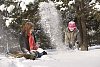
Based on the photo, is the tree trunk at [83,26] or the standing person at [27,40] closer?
the standing person at [27,40]

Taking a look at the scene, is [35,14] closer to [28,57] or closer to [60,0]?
[60,0]

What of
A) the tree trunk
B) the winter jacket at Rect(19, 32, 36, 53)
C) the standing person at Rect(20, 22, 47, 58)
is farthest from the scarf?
the tree trunk

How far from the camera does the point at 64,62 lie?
8992 millimetres

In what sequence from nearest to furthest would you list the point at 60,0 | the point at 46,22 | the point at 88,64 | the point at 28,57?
the point at 88,64, the point at 28,57, the point at 60,0, the point at 46,22

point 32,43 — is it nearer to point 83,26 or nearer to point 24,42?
point 24,42

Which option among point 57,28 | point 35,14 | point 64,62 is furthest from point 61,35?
point 64,62

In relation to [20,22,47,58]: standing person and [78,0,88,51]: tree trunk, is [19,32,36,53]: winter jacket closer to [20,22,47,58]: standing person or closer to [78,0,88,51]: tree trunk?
[20,22,47,58]: standing person

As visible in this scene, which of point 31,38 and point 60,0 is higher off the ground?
point 60,0

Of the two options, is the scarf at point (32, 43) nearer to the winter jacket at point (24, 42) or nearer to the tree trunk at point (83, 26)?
the winter jacket at point (24, 42)

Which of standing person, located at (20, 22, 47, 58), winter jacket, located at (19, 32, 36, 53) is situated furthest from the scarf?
winter jacket, located at (19, 32, 36, 53)

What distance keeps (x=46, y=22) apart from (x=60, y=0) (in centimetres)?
497

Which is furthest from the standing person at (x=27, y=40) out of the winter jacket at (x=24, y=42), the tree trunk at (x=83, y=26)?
the tree trunk at (x=83, y=26)

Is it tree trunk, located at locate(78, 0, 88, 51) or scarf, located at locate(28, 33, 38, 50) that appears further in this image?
tree trunk, located at locate(78, 0, 88, 51)

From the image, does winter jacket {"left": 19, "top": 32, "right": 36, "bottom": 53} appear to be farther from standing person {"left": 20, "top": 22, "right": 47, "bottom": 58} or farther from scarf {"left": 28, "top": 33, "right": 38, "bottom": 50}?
scarf {"left": 28, "top": 33, "right": 38, "bottom": 50}
